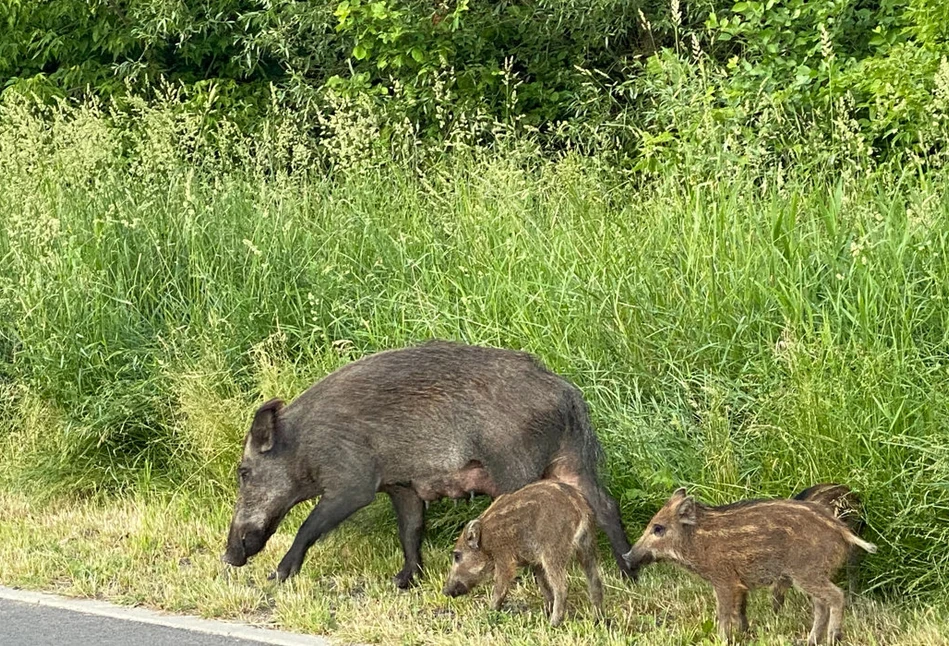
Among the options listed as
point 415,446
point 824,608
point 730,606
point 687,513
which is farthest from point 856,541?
point 415,446

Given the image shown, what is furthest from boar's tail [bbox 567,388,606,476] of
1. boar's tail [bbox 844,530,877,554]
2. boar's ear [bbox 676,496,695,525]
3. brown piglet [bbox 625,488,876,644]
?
boar's tail [bbox 844,530,877,554]

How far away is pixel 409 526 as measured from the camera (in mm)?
7023

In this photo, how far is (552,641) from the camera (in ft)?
19.3

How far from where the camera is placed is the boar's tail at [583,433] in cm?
687

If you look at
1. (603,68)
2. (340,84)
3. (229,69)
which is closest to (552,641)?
(340,84)

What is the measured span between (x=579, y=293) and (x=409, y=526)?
1781 mm

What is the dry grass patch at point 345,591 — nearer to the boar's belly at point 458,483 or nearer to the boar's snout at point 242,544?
the boar's snout at point 242,544

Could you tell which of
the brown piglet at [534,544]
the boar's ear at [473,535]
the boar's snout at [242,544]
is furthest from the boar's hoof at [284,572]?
the boar's ear at [473,535]

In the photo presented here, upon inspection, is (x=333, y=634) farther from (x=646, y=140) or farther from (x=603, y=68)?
(x=603, y=68)

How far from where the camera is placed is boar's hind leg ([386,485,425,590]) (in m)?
7.00

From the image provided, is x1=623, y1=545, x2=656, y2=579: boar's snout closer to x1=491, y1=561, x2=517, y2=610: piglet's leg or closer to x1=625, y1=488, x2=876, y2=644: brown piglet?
x1=625, y1=488, x2=876, y2=644: brown piglet

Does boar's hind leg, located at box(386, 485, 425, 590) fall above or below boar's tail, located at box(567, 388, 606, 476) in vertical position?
below

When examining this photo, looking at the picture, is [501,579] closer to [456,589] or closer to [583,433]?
[456,589]

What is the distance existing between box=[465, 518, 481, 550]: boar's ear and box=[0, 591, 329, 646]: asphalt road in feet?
2.44
